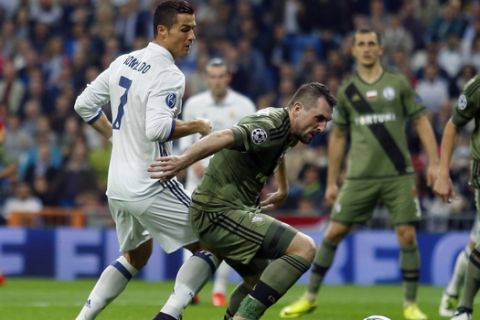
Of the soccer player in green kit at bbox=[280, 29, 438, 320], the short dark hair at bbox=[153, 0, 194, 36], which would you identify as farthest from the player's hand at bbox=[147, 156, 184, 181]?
the soccer player in green kit at bbox=[280, 29, 438, 320]

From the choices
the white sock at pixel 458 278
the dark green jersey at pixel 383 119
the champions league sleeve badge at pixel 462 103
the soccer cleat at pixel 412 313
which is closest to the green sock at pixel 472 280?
the champions league sleeve badge at pixel 462 103

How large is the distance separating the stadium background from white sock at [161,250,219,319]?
847 cm

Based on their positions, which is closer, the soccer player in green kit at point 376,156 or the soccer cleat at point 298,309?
the soccer cleat at point 298,309

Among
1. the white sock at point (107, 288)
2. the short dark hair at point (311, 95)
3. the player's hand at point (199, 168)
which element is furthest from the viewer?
the player's hand at point (199, 168)

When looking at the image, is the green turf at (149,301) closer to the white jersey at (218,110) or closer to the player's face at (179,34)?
the white jersey at (218,110)

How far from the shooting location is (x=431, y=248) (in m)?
17.1

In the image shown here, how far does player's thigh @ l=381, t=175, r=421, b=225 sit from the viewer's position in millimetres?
11766

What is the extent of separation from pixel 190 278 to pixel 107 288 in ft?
2.56

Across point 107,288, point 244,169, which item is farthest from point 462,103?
point 107,288

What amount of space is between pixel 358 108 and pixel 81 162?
26.3ft

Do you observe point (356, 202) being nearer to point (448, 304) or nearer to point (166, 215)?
point (448, 304)

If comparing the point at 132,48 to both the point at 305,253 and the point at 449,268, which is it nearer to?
the point at 449,268

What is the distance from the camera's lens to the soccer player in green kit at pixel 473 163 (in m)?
9.59

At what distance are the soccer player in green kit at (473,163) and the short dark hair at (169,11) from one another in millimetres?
2383
